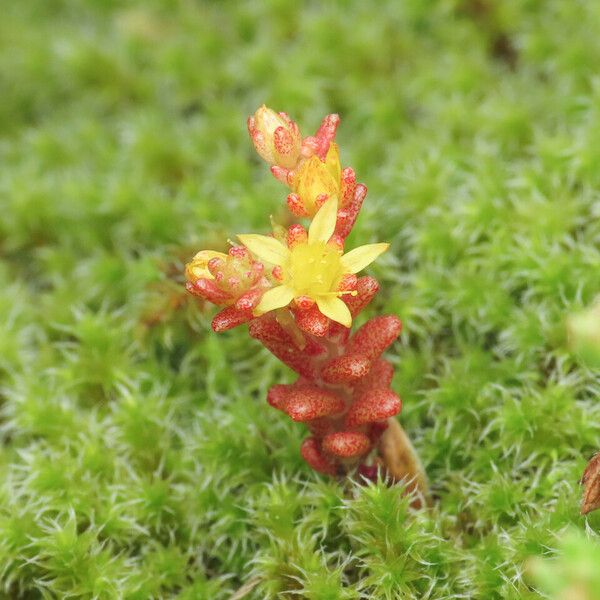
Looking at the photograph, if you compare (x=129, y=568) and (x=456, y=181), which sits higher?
(x=456, y=181)

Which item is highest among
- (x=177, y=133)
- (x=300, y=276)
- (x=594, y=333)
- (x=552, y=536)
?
(x=594, y=333)

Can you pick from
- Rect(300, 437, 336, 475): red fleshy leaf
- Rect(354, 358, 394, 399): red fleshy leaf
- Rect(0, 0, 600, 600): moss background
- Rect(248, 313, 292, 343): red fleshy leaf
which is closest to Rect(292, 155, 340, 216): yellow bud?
Rect(248, 313, 292, 343): red fleshy leaf

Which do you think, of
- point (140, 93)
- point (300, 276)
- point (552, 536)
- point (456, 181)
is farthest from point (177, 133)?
point (552, 536)

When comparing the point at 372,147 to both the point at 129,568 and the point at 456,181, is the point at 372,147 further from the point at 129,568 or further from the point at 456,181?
the point at 129,568

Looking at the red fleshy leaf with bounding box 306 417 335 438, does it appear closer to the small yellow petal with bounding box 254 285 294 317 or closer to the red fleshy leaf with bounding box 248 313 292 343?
the red fleshy leaf with bounding box 248 313 292 343

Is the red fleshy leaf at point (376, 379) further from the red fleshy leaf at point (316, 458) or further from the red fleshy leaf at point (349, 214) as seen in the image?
the red fleshy leaf at point (349, 214)

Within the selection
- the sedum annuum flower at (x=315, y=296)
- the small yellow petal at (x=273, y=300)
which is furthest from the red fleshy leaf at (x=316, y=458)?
the small yellow petal at (x=273, y=300)
